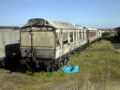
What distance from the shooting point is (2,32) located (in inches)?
661

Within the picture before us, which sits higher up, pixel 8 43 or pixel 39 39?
pixel 39 39

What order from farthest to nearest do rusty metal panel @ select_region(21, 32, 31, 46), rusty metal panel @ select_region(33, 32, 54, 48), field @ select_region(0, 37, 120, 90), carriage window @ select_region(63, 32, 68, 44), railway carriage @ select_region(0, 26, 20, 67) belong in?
carriage window @ select_region(63, 32, 68, 44) → railway carriage @ select_region(0, 26, 20, 67) → rusty metal panel @ select_region(21, 32, 31, 46) → rusty metal panel @ select_region(33, 32, 54, 48) → field @ select_region(0, 37, 120, 90)

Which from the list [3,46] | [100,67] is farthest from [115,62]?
[3,46]

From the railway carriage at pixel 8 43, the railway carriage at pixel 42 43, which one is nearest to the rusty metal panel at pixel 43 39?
the railway carriage at pixel 42 43

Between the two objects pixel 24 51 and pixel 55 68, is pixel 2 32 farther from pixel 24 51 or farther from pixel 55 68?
pixel 55 68

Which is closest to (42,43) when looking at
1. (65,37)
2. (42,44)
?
(42,44)

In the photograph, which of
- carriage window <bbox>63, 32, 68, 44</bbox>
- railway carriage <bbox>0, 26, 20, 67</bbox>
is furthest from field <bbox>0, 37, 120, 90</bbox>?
carriage window <bbox>63, 32, 68, 44</bbox>

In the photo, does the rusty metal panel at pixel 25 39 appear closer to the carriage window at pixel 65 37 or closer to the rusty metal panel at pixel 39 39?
the rusty metal panel at pixel 39 39

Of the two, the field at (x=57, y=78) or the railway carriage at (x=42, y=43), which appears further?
the railway carriage at (x=42, y=43)

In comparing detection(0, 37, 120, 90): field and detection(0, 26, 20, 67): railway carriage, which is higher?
detection(0, 26, 20, 67): railway carriage

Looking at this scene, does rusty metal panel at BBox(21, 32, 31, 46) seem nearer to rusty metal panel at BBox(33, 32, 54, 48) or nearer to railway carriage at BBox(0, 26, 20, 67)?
rusty metal panel at BBox(33, 32, 54, 48)

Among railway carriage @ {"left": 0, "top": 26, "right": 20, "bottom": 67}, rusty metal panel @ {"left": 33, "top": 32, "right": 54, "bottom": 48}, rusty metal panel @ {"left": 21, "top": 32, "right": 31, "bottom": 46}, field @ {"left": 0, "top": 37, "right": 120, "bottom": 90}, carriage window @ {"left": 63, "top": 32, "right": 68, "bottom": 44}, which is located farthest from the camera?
carriage window @ {"left": 63, "top": 32, "right": 68, "bottom": 44}

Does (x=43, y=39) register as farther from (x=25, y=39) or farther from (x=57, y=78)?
(x=57, y=78)

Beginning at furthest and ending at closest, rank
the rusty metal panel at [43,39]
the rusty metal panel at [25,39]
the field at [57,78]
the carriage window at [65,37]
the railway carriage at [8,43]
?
1. the carriage window at [65,37]
2. the railway carriage at [8,43]
3. the rusty metal panel at [25,39]
4. the rusty metal panel at [43,39]
5. the field at [57,78]
